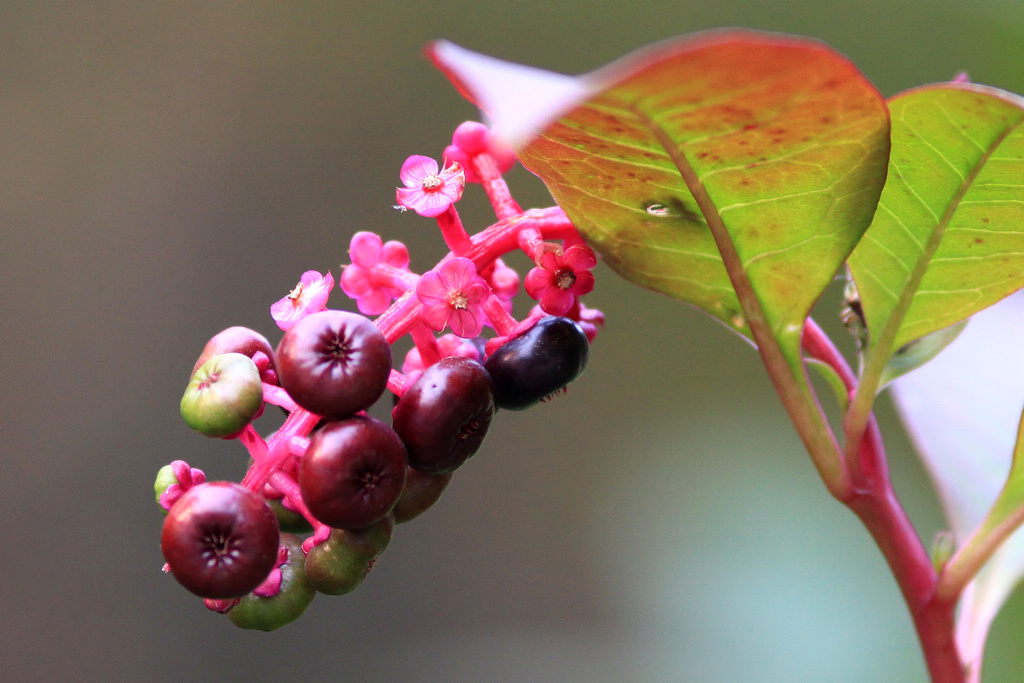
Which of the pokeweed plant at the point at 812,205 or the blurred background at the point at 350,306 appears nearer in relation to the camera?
the pokeweed plant at the point at 812,205

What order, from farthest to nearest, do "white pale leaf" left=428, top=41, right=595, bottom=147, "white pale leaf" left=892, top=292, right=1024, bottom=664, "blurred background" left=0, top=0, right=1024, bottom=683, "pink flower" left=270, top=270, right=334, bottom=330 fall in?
"blurred background" left=0, top=0, right=1024, bottom=683 → "white pale leaf" left=892, top=292, right=1024, bottom=664 → "pink flower" left=270, top=270, right=334, bottom=330 → "white pale leaf" left=428, top=41, right=595, bottom=147

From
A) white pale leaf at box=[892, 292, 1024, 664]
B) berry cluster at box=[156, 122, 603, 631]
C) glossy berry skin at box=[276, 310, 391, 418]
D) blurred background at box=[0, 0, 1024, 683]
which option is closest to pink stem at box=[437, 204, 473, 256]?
berry cluster at box=[156, 122, 603, 631]

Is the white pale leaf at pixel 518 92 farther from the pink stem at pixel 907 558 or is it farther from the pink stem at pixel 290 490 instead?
the pink stem at pixel 907 558

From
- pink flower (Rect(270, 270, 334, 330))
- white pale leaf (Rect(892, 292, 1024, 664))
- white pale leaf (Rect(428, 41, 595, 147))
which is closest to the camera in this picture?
white pale leaf (Rect(428, 41, 595, 147))

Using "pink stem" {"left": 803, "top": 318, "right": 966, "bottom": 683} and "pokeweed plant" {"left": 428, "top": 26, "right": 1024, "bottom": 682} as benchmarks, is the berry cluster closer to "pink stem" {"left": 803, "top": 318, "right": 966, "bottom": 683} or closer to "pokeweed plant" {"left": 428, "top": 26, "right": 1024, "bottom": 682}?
"pokeweed plant" {"left": 428, "top": 26, "right": 1024, "bottom": 682}

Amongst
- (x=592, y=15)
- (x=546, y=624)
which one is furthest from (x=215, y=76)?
(x=546, y=624)

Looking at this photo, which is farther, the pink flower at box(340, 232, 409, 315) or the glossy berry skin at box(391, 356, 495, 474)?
the pink flower at box(340, 232, 409, 315)

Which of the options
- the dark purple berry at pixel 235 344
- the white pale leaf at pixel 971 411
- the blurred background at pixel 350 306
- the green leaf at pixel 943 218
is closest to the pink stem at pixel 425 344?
the dark purple berry at pixel 235 344
